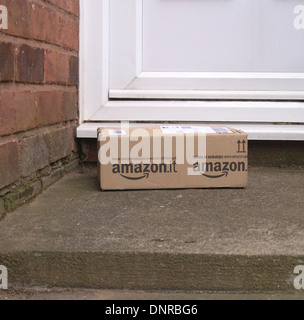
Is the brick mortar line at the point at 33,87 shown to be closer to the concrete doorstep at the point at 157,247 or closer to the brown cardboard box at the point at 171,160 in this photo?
the brown cardboard box at the point at 171,160

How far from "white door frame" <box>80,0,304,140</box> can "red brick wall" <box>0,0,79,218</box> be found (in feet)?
0.23

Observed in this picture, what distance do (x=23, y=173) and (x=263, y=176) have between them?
0.92 m

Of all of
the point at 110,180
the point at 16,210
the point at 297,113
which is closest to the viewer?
the point at 16,210

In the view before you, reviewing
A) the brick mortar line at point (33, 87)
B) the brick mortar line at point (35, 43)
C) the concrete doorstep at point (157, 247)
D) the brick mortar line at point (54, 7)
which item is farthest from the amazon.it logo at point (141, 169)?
the brick mortar line at point (54, 7)

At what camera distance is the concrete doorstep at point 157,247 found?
101cm

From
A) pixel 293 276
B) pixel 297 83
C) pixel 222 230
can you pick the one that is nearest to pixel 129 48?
pixel 297 83

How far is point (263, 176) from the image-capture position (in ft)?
6.03

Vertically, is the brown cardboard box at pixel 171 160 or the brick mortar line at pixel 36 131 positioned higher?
the brick mortar line at pixel 36 131

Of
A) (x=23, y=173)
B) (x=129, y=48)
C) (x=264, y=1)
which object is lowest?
(x=23, y=173)

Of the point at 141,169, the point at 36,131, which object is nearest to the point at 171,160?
the point at 141,169

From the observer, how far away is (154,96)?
199cm
